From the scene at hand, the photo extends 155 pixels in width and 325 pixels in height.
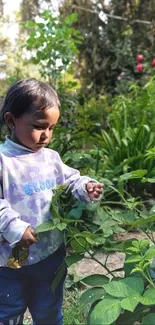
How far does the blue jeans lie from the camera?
5.07ft

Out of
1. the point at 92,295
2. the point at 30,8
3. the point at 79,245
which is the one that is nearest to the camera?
the point at 92,295

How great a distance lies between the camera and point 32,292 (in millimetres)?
1632

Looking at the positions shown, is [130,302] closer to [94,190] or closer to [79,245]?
[79,245]

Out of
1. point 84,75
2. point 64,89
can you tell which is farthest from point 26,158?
point 84,75

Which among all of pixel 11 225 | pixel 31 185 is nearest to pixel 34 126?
pixel 31 185

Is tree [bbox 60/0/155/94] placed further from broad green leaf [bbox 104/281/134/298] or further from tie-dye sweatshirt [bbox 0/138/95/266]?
broad green leaf [bbox 104/281/134/298]

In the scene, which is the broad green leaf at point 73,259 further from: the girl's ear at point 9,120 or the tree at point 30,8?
the tree at point 30,8

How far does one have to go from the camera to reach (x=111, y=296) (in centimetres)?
103

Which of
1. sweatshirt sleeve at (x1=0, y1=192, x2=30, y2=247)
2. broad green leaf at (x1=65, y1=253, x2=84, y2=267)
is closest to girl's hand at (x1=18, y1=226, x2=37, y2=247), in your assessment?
sweatshirt sleeve at (x1=0, y1=192, x2=30, y2=247)

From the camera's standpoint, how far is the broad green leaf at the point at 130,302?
0.94 m

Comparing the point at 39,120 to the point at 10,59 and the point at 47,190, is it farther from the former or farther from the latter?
the point at 10,59

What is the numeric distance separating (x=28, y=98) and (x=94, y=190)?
1.22ft

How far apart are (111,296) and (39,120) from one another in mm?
666

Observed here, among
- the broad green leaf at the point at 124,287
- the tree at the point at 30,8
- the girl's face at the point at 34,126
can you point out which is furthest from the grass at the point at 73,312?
the tree at the point at 30,8
